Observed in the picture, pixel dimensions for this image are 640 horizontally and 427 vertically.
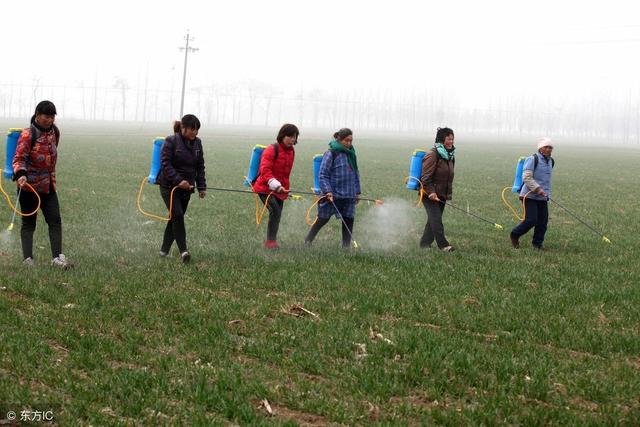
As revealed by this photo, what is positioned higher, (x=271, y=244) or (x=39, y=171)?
(x=39, y=171)

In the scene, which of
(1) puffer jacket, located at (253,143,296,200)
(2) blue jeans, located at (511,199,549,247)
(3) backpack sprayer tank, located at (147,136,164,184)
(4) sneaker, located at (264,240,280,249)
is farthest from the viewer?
(2) blue jeans, located at (511,199,549,247)

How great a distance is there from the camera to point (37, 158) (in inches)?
350

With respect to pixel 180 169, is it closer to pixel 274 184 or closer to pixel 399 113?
pixel 274 184

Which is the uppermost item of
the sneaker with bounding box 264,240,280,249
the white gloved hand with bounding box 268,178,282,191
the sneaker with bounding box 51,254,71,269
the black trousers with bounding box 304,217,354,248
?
the white gloved hand with bounding box 268,178,282,191

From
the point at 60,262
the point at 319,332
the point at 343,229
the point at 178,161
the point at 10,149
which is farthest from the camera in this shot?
the point at 343,229

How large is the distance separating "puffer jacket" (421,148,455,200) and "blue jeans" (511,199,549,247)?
1472mm

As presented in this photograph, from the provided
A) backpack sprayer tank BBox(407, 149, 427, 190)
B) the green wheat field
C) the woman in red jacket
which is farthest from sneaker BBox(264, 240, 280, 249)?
backpack sprayer tank BBox(407, 149, 427, 190)

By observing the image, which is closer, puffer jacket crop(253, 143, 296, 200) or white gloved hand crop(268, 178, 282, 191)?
white gloved hand crop(268, 178, 282, 191)

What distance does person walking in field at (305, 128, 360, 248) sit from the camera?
10.9 meters

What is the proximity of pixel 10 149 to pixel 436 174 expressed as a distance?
6.07m

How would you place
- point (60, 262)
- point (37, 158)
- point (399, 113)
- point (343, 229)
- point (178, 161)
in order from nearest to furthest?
point (37, 158) → point (60, 262) → point (178, 161) → point (343, 229) → point (399, 113)

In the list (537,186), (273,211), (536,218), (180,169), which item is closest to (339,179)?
(273,211)

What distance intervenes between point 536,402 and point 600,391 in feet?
1.80

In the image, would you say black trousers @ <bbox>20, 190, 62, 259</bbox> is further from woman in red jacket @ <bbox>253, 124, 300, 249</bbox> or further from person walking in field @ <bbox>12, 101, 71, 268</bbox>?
woman in red jacket @ <bbox>253, 124, 300, 249</bbox>
